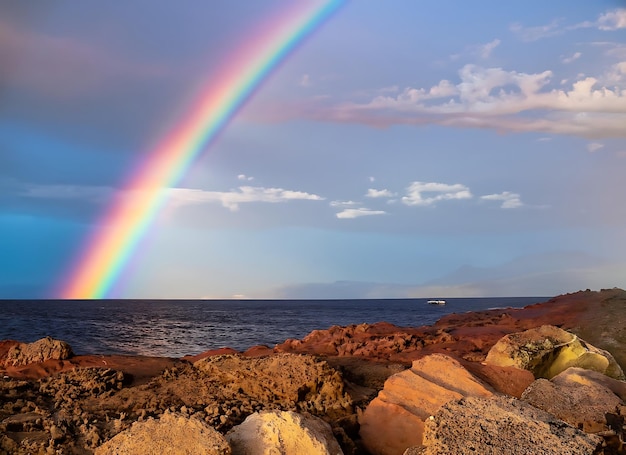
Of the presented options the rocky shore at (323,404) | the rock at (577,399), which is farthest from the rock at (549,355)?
the rock at (577,399)

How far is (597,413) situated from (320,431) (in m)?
3.46

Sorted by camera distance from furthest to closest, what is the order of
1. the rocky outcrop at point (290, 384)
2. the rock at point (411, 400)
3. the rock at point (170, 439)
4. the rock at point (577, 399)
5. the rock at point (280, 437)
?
the rocky outcrop at point (290, 384) → the rock at point (577, 399) → the rock at point (411, 400) → the rock at point (280, 437) → the rock at point (170, 439)

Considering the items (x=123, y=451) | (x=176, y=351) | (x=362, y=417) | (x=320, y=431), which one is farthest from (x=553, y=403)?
(x=176, y=351)

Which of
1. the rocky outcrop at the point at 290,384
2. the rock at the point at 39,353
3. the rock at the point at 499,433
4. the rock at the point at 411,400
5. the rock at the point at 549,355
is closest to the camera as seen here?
the rock at the point at 499,433

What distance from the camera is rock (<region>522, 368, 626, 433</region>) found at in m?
6.41

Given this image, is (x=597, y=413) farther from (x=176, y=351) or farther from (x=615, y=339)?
(x=176, y=351)

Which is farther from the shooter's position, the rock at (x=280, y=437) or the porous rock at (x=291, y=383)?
the porous rock at (x=291, y=383)

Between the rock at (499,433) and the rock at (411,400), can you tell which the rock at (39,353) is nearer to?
the rock at (411,400)

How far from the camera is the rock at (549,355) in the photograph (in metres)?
9.15

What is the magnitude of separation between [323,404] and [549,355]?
435 centimetres

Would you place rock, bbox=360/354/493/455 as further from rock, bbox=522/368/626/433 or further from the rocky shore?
rock, bbox=522/368/626/433

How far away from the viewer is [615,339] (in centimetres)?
1314

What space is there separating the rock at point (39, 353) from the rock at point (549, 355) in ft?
31.4

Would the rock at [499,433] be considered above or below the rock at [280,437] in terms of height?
above
